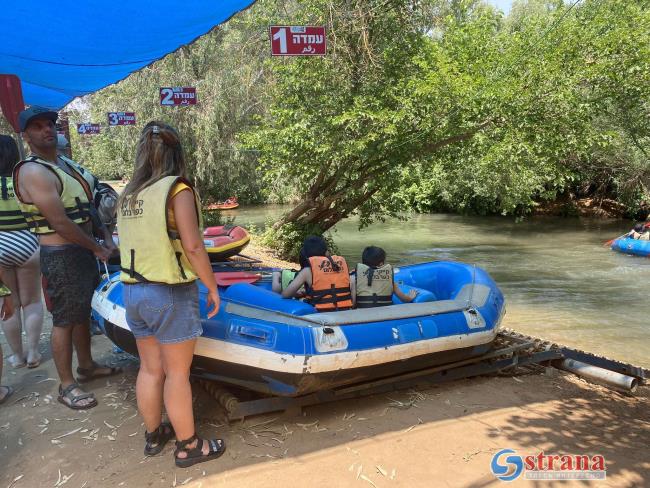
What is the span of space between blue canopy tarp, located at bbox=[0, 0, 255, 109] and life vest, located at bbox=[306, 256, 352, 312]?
196 centimetres

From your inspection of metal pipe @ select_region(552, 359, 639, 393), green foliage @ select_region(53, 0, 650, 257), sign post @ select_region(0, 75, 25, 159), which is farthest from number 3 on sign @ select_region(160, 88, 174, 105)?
metal pipe @ select_region(552, 359, 639, 393)

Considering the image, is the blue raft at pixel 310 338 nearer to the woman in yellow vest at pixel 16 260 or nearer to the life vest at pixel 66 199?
the woman in yellow vest at pixel 16 260

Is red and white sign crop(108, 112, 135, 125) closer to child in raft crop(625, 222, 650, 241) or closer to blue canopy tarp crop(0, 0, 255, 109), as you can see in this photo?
blue canopy tarp crop(0, 0, 255, 109)

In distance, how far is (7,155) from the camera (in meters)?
3.38

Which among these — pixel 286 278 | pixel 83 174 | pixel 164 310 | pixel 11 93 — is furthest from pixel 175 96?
pixel 164 310

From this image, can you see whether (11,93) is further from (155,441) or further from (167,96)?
(155,441)

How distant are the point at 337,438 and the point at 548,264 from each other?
12043mm

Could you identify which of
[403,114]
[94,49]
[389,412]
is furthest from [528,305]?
[94,49]

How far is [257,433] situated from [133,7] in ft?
9.23

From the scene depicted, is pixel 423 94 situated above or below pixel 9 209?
above

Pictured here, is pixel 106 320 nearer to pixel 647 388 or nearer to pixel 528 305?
pixel 647 388

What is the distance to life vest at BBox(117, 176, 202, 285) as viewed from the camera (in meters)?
2.28

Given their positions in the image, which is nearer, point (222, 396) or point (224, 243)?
point (222, 396)

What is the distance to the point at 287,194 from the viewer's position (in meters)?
20.9
